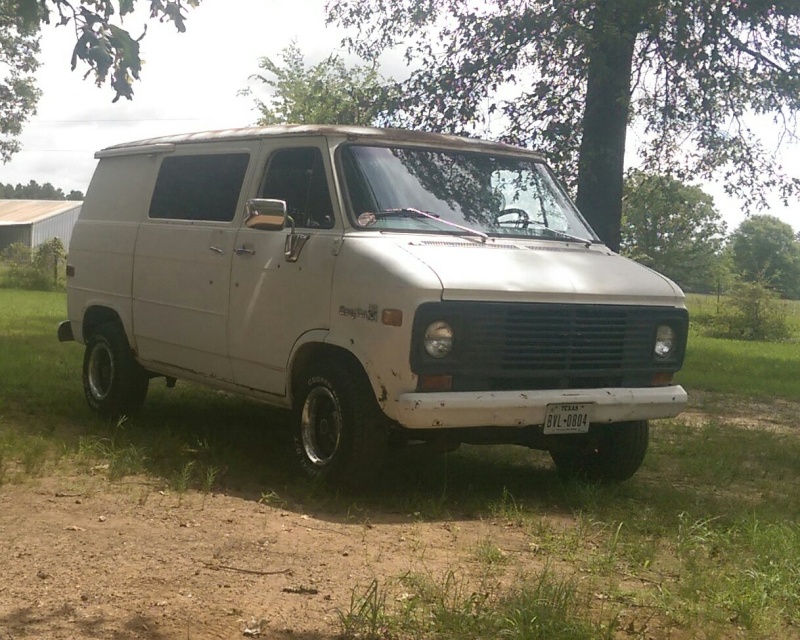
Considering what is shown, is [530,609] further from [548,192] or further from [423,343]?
[548,192]

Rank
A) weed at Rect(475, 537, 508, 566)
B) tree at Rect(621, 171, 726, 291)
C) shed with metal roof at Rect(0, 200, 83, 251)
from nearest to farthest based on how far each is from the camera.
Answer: weed at Rect(475, 537, 508, 566)
tree at Rect(621, 171, 726, 291)
shed with metal roof at Rect(0, 200, 83, 251)

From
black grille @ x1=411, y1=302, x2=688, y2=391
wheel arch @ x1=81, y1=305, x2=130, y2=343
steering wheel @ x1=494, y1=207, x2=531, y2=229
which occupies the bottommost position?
wheel arch @ x1=81, y1=305, x2=130, y2=343

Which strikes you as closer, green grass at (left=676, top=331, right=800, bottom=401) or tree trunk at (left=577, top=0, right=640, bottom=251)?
tree trunk at (left=577, top=0, right=640, bottom=251)

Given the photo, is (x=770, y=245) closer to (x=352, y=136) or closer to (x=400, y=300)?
(x=352, y=136)

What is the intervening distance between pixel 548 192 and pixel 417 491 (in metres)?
2.34

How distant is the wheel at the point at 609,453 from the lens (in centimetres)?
739

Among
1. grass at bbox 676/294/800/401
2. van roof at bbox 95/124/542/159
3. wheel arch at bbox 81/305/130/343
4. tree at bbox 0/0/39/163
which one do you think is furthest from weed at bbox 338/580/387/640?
tree at bbox 0/0/39/163

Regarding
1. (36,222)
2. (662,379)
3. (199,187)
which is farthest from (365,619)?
(36,222)

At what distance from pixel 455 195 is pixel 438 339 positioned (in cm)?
142

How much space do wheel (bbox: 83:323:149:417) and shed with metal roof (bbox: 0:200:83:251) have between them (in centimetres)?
5790

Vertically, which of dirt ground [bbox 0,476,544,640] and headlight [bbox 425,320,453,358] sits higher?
headlight [bbox 425,320,453,358]

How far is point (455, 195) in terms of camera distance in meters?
7.27

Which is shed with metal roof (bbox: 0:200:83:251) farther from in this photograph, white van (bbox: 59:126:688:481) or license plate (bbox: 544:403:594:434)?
license plate (bbox: 544:403:594:434)

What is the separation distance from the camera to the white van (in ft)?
20.5
